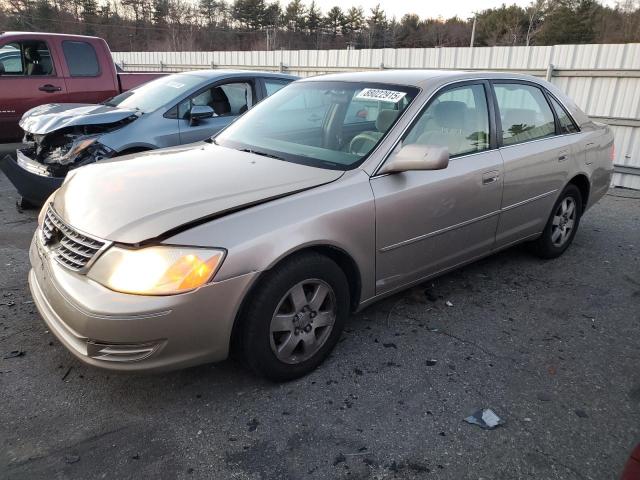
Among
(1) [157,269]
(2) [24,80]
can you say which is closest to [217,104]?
(2) [24,80]

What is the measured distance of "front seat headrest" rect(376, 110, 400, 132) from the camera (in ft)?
10.3

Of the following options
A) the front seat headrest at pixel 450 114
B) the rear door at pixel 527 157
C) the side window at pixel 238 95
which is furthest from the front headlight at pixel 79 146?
the rear door at pixel 527 157

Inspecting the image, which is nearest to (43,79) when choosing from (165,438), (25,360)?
(25,360)

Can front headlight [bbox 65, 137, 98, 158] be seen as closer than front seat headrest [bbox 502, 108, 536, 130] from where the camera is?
No

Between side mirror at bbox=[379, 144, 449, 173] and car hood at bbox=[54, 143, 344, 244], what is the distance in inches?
13.7

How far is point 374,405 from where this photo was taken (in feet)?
8.50

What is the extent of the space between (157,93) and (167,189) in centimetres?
378

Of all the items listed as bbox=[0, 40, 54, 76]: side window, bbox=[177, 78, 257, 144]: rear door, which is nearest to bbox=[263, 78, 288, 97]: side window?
bbox=[177, 78, 257, 144]: rear door

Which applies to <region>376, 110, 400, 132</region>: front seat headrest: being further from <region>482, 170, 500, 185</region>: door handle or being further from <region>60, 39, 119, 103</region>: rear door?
<region>60, 39, 119, 103</region>: rear door

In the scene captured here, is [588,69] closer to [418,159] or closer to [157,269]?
[418,159]

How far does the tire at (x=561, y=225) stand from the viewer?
14.6 feet

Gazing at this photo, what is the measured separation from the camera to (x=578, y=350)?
317 cm

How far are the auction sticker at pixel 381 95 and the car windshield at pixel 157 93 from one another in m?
2.93

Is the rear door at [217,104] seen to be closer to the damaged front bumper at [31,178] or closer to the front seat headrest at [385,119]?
the damaged front bumper at [31,178]
